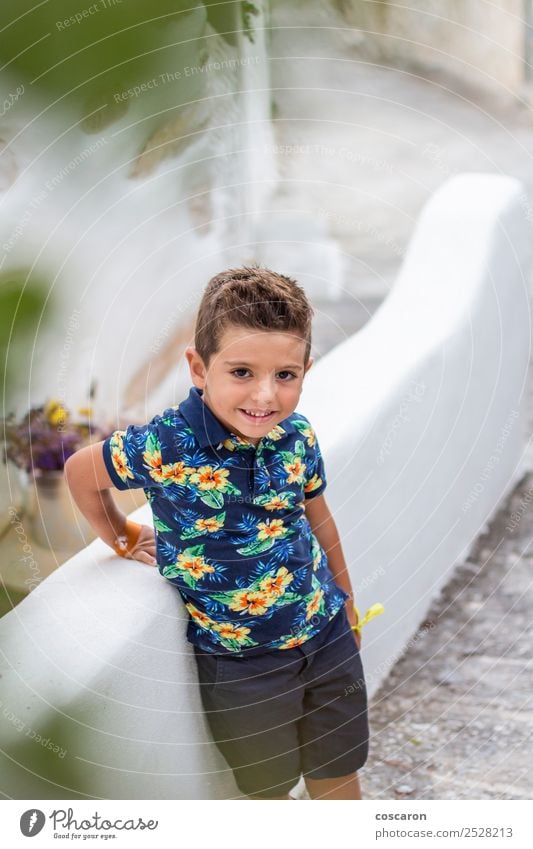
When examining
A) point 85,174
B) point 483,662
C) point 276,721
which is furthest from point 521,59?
point 276,721

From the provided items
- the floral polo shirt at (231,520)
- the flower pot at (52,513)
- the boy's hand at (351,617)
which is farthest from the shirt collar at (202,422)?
the flower pot at (52,513)

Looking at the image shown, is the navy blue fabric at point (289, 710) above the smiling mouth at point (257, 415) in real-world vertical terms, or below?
below

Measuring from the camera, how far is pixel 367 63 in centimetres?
127

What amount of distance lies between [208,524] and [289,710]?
0.60 feet

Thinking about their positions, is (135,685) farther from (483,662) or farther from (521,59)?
(521,59)

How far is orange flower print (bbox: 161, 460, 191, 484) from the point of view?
807 mm

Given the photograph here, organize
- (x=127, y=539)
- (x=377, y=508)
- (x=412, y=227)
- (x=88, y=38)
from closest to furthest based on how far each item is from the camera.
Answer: (x=127, y=539), (x=88, y=38), (x=377, y=508), (x=412, y=227)

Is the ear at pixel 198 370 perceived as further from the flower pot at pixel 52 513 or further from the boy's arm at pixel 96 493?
the flower pot at pixel 52 513

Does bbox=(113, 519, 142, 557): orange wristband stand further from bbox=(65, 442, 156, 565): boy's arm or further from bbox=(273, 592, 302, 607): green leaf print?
bbox=(273, 592, 302, 607): green leaf print

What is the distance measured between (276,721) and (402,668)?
402mm

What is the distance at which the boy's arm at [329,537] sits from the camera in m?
0.92

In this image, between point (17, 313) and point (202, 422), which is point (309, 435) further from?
point (17, 313)

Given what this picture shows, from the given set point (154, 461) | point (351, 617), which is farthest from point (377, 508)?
point (154, 461)

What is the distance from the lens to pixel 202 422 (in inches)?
31.6
